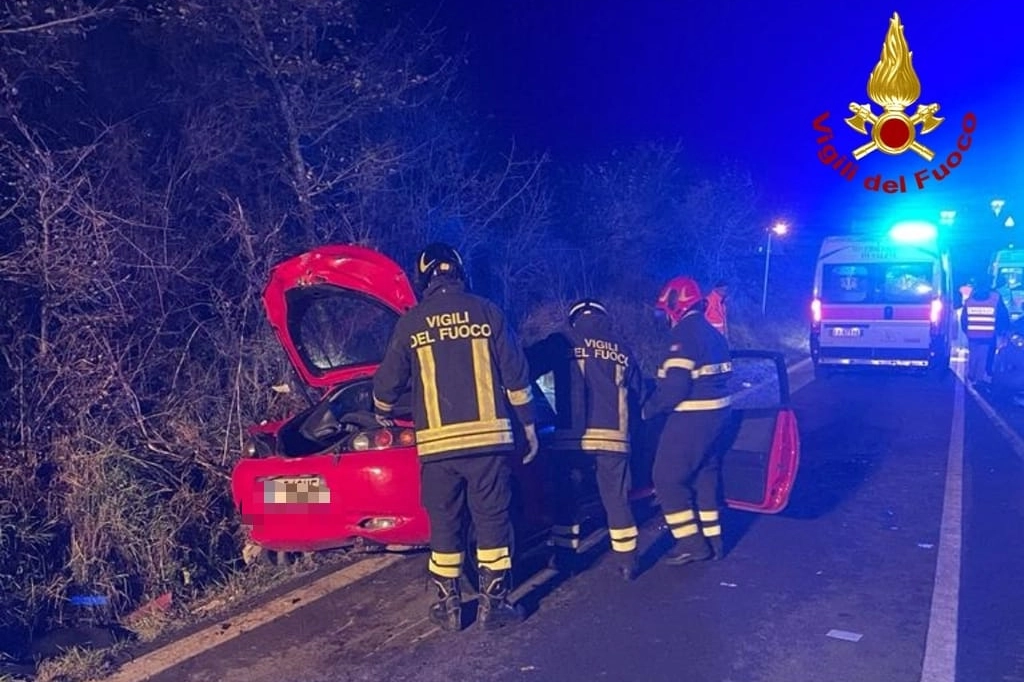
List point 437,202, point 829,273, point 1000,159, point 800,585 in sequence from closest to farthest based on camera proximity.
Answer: point 800,585
point 437,202
point 829,273
point 1000,159

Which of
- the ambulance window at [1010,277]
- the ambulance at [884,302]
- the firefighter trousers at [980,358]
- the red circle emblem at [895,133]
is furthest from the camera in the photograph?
the ambulance window at [1010,277]

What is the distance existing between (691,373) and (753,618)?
152cm

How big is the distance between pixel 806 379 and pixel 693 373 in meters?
10.9

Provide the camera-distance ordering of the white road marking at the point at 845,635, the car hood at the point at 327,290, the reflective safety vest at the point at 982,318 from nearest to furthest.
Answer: the white road marking at the point at 845,635
the car hood at the point at 327,290
the reflective safety vest at the point at 982,318

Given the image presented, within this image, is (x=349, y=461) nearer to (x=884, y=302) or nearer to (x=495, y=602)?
(x=495, y=602)

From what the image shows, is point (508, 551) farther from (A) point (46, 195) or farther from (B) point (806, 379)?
(B) point (806, 379)

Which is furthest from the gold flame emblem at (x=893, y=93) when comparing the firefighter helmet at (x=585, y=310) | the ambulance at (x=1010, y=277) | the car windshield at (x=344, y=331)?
the firefighter helmet at (x=585, y=310)

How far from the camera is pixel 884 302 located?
15.0 meters

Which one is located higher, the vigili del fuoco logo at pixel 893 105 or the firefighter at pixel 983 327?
the vigili del fuoco logo at pixel 893 105

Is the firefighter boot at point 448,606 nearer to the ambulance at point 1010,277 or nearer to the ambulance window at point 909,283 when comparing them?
the ambulance window at point 909,283

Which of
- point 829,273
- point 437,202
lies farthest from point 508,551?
point 829,273

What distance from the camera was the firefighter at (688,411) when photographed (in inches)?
223

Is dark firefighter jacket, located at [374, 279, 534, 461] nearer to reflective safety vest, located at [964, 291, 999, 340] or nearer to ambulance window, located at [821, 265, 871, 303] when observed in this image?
ambulance window, located at [821, 265, 871, 303]

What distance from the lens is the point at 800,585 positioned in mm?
5320
